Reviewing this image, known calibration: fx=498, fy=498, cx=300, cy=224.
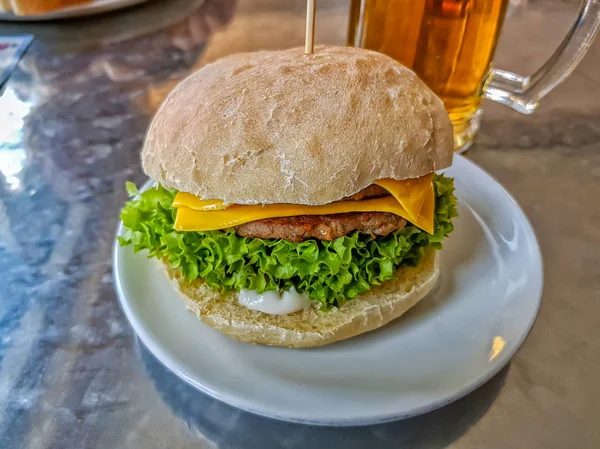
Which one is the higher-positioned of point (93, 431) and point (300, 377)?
point (300, 377)

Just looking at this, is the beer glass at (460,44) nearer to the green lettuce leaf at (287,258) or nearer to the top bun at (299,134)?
the top bun at (299,134)

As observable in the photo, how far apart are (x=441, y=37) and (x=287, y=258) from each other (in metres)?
1.14

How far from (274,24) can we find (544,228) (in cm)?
228

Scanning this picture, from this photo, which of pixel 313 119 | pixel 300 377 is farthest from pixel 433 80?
pixel 300 377

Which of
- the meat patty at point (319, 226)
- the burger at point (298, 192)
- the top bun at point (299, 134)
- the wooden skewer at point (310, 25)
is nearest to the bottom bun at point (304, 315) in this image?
the burger at point (298, 192)

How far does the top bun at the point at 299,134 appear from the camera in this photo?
1236 millimetres

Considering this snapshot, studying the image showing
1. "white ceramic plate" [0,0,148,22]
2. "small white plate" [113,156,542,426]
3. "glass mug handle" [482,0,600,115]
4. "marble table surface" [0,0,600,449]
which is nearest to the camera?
"small white plate" [113,156,542,426]

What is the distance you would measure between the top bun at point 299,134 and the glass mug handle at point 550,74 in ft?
2.24

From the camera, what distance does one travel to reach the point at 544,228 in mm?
1892

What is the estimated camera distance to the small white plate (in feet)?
3.85

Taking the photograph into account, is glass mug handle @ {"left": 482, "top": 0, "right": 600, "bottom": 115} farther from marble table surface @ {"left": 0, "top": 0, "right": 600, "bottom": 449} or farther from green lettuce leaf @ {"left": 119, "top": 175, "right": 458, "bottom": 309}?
green lettuce leaf @ {"left": 119, "top": 175, "right": 458, "bottom": 309}

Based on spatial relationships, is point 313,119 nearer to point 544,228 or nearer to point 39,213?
point 544,228

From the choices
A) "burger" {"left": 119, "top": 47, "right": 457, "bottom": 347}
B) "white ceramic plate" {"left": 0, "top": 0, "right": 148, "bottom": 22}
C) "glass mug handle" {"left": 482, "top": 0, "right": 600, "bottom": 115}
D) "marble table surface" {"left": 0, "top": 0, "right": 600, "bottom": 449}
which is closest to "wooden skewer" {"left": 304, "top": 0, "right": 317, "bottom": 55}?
"burger" {"left": 119, "top": 47, "right": 457, "bottom": 347}

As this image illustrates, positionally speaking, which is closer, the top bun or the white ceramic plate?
the top bun
